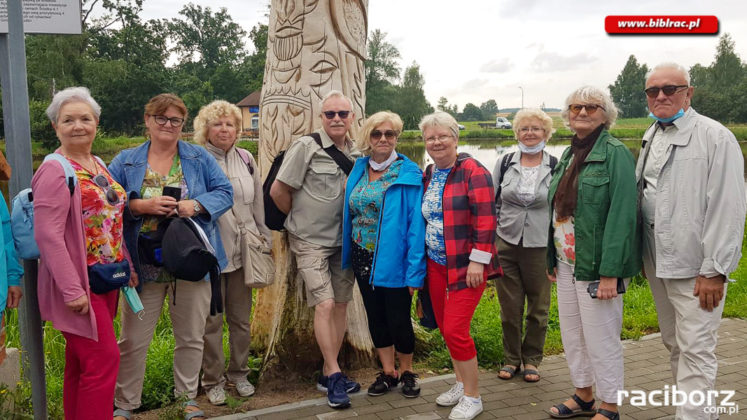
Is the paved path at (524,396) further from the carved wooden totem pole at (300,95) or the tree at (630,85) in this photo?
the tree at (630,85)

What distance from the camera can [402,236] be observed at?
3.72 meters

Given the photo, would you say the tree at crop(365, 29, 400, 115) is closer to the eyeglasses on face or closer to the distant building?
the distant building

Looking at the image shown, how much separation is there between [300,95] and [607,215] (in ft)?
7.70

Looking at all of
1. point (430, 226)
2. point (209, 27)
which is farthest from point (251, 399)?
point (209, 27)

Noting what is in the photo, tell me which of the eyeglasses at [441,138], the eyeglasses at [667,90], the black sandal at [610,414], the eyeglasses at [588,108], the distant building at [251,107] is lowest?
the black sandal at [610,414]

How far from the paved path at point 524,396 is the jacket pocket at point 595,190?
4.61ft

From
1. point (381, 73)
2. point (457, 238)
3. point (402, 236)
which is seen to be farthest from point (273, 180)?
point (381, 73)

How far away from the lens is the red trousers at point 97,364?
2904 millimetres

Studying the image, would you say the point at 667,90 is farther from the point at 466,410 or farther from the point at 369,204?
the point at 466,410

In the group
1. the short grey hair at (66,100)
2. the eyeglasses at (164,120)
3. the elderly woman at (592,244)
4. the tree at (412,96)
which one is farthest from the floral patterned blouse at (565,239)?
the tree at (412,96)

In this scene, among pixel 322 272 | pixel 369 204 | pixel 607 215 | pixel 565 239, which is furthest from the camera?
pixel 322 272

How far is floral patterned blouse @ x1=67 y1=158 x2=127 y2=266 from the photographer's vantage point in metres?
2.93

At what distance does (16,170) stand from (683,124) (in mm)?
3475

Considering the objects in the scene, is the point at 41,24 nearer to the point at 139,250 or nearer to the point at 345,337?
the point at 139,250
